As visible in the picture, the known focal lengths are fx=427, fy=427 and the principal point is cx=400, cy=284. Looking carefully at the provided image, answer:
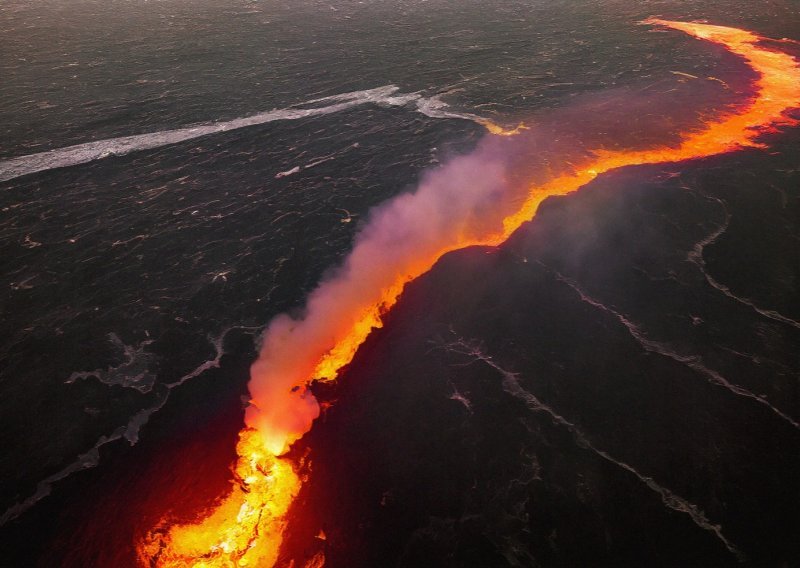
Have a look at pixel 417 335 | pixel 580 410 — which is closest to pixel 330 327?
pixel 417 335

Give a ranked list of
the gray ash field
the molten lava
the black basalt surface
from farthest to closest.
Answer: the gray ash field
the molten lava
the black basalt surface

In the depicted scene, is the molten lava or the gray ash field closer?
the molten lava

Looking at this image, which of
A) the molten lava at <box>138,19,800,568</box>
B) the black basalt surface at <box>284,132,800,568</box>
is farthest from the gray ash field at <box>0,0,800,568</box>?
the molten lava at <box>138,19,800,568</box>

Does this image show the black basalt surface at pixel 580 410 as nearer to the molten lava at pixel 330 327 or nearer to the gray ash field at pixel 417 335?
the gray ash field at pixel 417 335

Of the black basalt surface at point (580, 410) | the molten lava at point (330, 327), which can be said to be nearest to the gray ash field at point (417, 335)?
the black basalt surface at point (580, 410)

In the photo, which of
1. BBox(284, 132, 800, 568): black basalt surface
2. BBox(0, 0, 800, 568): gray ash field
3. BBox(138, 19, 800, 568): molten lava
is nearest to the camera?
BBox(284, 132, 800, 568): black basalt surface

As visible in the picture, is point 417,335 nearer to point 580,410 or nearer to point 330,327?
point 330,327

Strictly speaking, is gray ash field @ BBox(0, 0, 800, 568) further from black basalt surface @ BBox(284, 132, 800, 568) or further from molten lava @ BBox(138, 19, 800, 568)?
molten lava @ BBox(138, 19, 800, 568)
